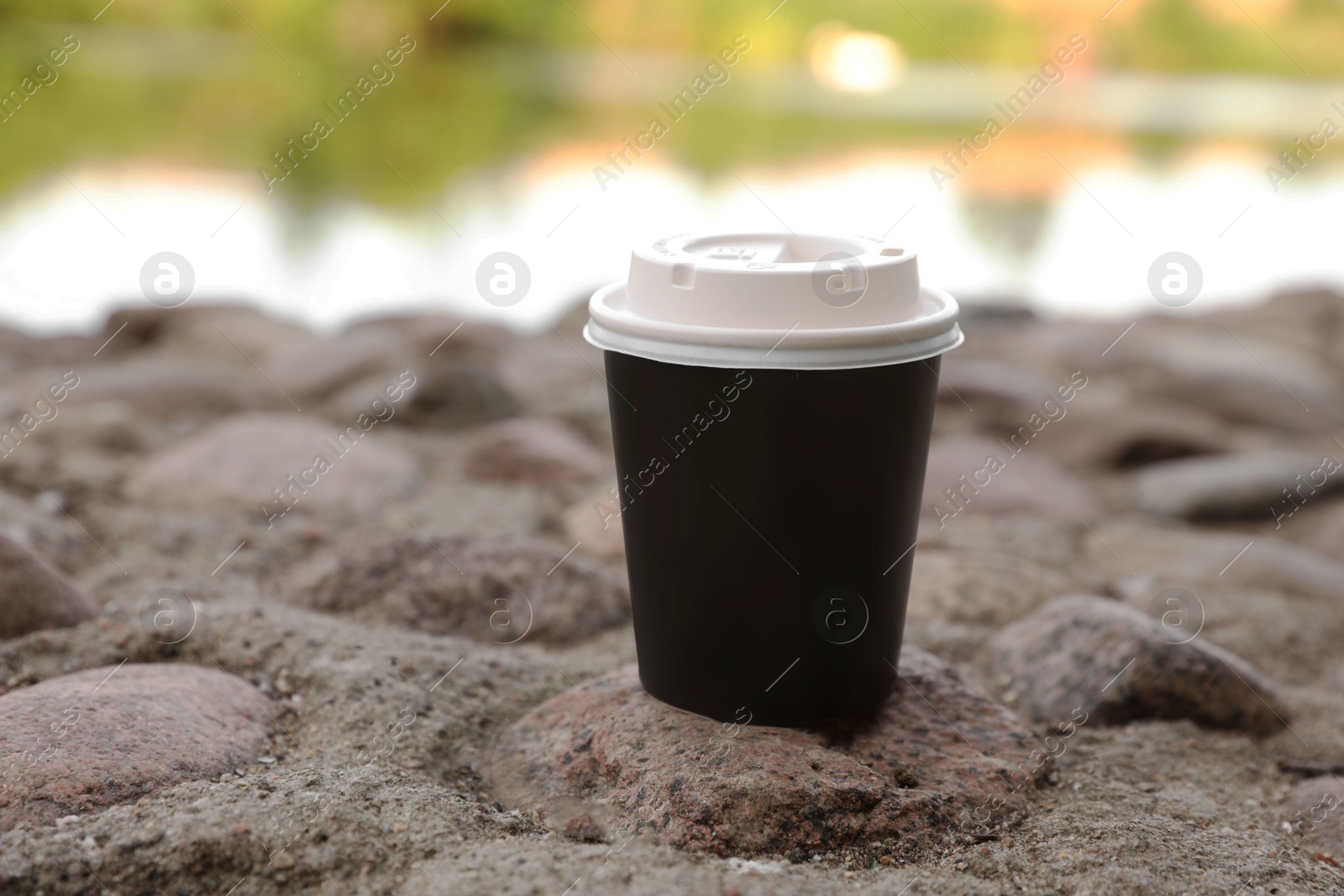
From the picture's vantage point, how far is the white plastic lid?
1348 millimetres

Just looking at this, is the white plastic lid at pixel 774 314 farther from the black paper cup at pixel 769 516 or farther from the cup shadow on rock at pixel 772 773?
the cup shadow on rock at pixel 772 773

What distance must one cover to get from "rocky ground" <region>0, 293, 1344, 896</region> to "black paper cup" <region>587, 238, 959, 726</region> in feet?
0.28

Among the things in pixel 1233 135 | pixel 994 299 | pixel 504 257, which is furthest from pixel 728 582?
pixel 1233 135

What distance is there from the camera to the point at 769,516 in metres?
1.43

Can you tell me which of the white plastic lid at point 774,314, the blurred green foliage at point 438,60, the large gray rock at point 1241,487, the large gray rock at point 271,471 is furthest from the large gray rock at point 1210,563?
the blurred green foliage at point 438,60

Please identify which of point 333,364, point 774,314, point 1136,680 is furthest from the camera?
point 333,364

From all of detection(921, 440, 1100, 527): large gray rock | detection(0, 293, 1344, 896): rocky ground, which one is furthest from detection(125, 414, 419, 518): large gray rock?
detection(921, 440, 1100, 527): large gray rock

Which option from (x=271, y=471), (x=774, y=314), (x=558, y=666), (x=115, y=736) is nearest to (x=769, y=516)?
(x=774, y=314)

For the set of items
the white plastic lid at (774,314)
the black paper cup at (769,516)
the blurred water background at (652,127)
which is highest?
the white plastic lid at (774,314)

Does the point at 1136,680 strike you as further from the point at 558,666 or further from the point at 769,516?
the point at 558,666

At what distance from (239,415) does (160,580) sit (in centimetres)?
93

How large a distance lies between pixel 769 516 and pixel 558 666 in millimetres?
565

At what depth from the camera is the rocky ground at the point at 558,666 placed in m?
1.34

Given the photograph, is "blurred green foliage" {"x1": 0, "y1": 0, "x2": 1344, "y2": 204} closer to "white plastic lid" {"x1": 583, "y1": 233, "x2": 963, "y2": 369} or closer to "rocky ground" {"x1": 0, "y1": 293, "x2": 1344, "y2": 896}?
"rocky ground" {"x1": 0, "y1": 293, "x2": 1344, "y2": 896}
